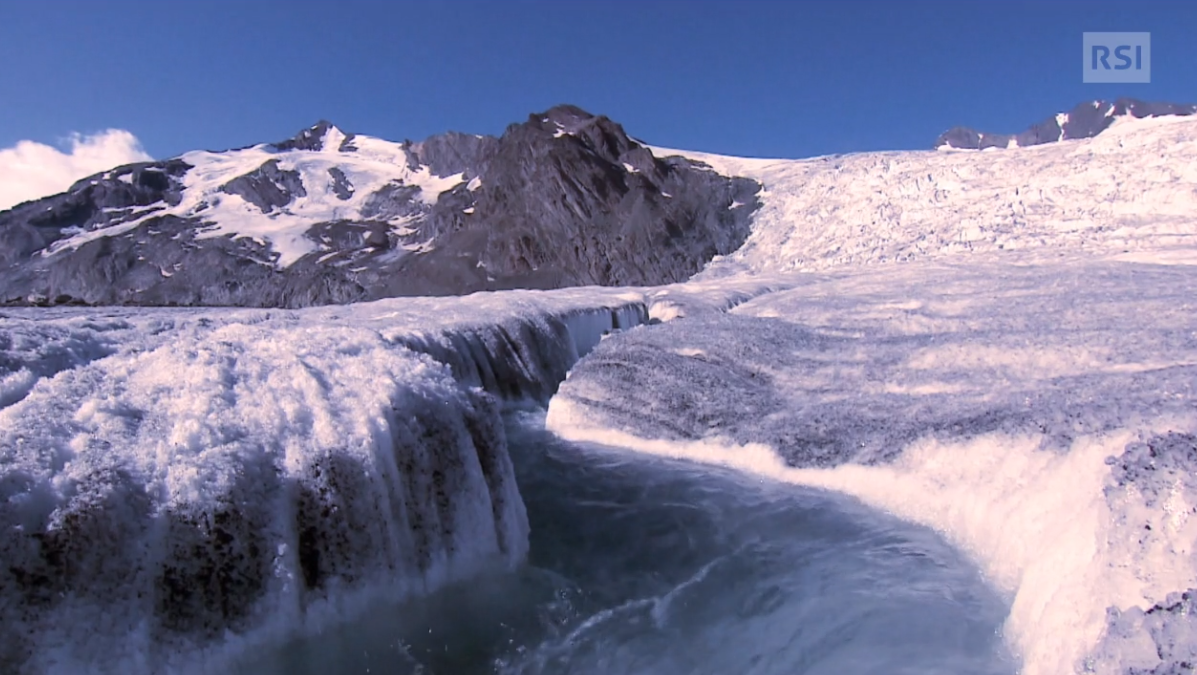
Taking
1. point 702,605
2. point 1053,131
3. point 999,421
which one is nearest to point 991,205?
point 999,421

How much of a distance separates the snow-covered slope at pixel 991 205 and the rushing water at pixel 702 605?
27.4 m

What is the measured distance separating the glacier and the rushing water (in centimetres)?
29

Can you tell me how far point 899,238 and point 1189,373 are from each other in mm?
35661

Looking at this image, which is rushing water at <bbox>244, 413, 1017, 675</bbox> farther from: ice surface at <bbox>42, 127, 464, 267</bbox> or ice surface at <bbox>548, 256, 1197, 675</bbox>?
ice surface at <bbox>42, 127, 464, 267</bbox>

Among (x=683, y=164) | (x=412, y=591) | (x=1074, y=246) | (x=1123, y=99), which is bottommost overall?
(x=412, y=591)

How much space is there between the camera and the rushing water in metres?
5.65

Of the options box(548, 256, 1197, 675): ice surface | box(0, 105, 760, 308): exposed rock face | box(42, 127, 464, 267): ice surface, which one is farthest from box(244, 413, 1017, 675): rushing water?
box(42, 127, 464, 267): ice surface

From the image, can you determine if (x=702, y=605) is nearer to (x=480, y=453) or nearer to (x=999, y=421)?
(x=480, y=453)

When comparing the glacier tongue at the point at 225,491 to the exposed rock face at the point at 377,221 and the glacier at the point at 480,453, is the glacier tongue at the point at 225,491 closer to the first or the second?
the glacier at the point at 480,453

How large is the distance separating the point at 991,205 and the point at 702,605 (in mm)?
41413

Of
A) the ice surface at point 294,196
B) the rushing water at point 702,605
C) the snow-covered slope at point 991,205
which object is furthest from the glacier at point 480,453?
the ice surface at point 294,196

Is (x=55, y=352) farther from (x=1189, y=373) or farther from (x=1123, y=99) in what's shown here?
(x=1123, y=99)

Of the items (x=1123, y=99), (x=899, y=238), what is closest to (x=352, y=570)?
(x=899, y=238)

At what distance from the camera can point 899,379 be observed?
1170 cm
